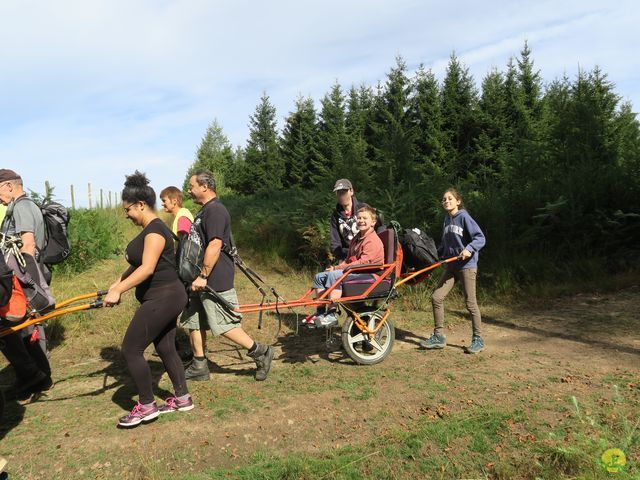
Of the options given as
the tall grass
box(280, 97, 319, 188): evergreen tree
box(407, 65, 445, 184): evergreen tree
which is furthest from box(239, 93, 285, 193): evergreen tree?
the tall grass

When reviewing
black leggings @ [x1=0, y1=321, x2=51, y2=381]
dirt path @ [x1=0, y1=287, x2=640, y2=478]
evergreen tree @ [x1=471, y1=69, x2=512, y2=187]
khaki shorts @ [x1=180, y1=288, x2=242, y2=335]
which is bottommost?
dirt path @ [x1=0, y1=287, x2=640, y2=478]

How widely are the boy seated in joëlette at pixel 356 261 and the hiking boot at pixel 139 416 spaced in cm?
174

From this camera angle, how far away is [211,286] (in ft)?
15.8

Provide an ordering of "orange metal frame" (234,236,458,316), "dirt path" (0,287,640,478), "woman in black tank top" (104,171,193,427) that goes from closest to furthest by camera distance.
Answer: "dirt path" (0,287,640,478), "woman in black tank top" (104,171,193,427), "orange metal frame" (234,236,458,316)

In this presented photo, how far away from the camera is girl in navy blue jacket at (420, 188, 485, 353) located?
5.71 metres

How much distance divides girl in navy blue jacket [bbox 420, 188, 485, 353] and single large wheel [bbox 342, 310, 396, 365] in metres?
0.70

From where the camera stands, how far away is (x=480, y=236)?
18.7 feet

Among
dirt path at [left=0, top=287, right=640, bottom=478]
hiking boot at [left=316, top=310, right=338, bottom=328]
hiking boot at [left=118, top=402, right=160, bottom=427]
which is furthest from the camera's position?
hiking boot at [left=316, top=310, right=338, bottom=328]

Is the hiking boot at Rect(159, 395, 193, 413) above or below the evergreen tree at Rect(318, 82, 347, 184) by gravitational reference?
below

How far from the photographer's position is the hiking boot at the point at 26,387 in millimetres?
4781

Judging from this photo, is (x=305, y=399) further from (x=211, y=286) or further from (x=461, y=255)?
(x=461, y=255)

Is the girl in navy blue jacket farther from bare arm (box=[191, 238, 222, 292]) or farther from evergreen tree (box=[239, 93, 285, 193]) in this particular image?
evergreen tree (box=[239, 93, 285, 193])

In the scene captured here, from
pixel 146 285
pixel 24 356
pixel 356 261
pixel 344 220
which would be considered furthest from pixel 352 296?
pixel 24 356

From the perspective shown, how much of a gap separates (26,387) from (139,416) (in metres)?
1.66
